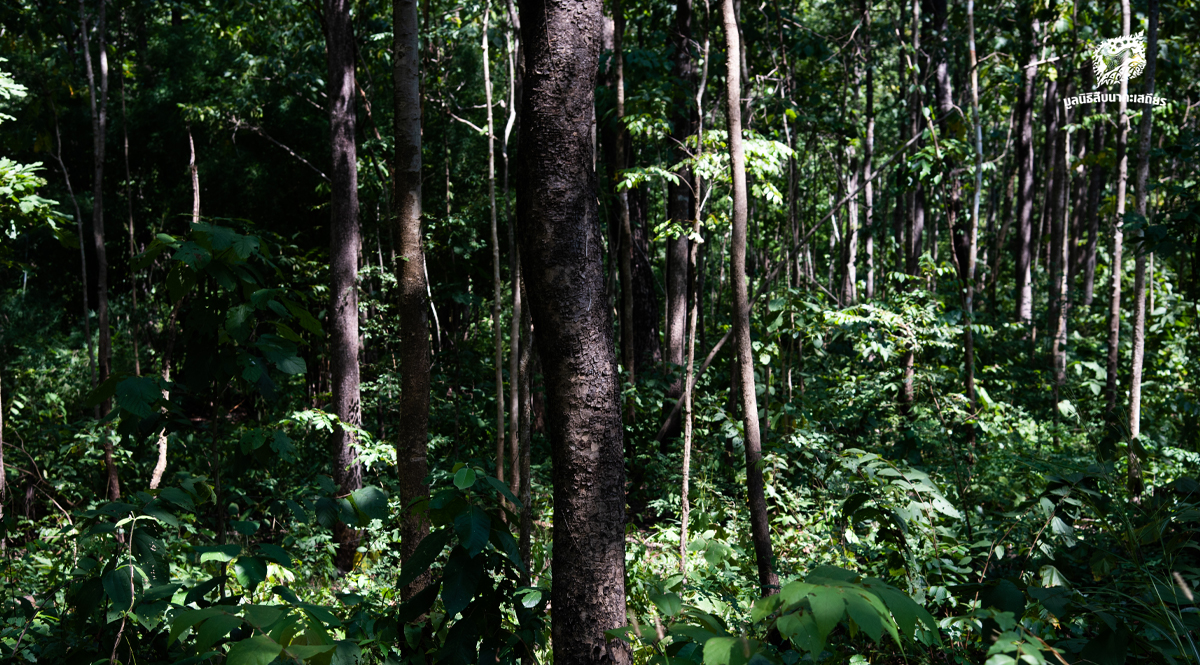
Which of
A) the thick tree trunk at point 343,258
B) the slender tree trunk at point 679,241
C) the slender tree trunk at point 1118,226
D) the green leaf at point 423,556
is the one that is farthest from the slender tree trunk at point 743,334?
the thick tree trunk at point 343,258

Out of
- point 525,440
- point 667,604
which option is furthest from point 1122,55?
point 667,604

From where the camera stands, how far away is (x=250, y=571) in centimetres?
194

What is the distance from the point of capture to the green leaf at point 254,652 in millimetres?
1429

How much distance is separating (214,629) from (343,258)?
552 cm

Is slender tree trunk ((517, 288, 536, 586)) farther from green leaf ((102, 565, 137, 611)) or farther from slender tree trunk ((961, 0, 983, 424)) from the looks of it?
slender tree trunk ((961, 0, 983, 424))

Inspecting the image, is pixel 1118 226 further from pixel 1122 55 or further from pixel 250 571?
pixel 250 571

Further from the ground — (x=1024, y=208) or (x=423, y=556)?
(x=1024, y=208)

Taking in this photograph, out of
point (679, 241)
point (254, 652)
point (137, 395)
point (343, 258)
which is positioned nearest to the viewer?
point (254, 652)

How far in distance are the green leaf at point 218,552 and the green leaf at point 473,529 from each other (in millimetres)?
624

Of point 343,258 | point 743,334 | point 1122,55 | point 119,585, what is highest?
point 1122,55

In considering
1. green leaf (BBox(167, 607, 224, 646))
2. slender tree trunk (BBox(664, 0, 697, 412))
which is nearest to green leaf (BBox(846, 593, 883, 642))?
green leaf (BBox(167, 607, 224, 646))

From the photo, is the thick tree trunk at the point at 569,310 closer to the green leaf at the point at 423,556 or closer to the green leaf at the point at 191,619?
the green leaf at the point at 423,556

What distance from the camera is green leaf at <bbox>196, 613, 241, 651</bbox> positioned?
150 cm

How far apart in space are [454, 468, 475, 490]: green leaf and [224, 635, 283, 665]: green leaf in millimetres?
671
